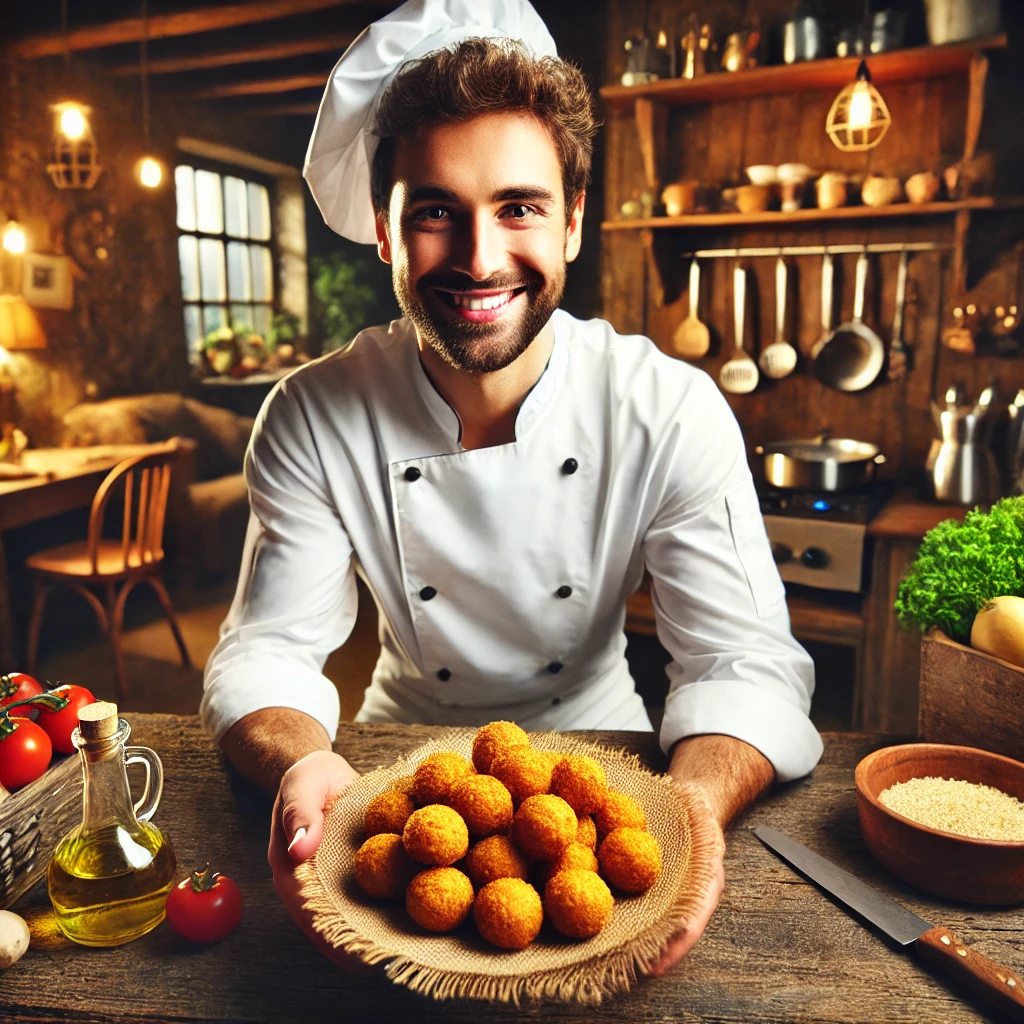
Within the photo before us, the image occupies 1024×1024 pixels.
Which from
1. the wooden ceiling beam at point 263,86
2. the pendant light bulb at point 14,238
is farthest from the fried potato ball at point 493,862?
the pendant light bulb at point 14,238

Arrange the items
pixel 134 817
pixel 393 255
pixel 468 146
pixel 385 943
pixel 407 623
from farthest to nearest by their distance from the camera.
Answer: pixel 407 623
pixel 393 255
pixel 468 146
pixel 134 817
pixel 385 943

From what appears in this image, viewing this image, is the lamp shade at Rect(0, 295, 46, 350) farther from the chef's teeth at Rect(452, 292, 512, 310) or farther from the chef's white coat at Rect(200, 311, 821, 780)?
the chef's teeth at Rect(452, 292, 512, 310)

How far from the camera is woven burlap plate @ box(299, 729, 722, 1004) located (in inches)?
27.2

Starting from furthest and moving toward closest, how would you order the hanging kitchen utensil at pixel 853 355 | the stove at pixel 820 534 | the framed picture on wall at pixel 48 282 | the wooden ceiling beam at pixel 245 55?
the framed picture on wall at pixel 48 282
the wooden ceiling beam at pixel 245 55
the hanging kitchen utensil at pixel 853 355
the stove at pixel 820 534

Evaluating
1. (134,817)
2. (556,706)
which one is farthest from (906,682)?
(134,817)

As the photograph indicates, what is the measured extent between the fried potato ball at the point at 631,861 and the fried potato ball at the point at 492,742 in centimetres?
15

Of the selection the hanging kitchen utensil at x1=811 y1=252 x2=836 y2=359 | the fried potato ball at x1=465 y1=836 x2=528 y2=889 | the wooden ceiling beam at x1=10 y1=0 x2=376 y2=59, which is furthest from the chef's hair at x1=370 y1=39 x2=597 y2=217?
the wooden ceiling beam at x1=10 y1=0 x2=376 y2=59

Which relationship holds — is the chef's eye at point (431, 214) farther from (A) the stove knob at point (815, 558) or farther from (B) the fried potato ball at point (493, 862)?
(A) the stove knob at point (815, 558)

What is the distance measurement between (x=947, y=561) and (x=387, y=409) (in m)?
0.88

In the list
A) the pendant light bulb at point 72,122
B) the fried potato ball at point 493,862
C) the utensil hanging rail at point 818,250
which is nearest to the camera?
the fried potato ball at point 493,862

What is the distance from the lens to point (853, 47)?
9.69 feet

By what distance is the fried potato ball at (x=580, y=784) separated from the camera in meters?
0.86

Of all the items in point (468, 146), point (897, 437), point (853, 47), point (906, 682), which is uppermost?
point (853, 47)

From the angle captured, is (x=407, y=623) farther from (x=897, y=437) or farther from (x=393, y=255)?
(x=897, y=437)
